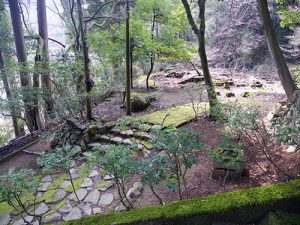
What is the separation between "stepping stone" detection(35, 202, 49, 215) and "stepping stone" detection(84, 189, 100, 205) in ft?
2.19

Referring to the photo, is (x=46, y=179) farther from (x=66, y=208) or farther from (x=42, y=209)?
(x=66, y=208)

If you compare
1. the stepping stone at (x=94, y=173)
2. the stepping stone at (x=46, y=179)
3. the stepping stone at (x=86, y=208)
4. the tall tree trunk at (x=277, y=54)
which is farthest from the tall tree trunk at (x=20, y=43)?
the tall tree trunk at (x=277, y=54)

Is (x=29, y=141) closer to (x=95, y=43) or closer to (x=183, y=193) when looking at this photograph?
(x=95, y=43)

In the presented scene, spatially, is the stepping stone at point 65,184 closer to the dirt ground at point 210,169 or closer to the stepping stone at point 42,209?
the stepping stone at point 42,209

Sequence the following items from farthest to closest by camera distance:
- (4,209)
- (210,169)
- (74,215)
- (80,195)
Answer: (4,209) → (80,195) → (210,169) → (74,215)

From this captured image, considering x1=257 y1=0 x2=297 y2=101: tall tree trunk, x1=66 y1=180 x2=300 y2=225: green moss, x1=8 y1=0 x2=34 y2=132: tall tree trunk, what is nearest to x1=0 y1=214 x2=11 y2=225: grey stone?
x1=66 y1=180 x2=300 y2=225: green moss

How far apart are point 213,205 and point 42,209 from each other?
3106 mm

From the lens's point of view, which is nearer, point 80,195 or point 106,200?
point 106,200

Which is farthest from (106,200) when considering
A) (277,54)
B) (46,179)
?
(277,54)

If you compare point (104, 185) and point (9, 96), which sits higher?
point (9, 96)

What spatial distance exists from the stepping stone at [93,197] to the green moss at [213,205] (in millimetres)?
1687

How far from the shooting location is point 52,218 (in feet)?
11.9

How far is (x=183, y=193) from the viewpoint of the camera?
3.48m

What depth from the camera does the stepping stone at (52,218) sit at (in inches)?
140
